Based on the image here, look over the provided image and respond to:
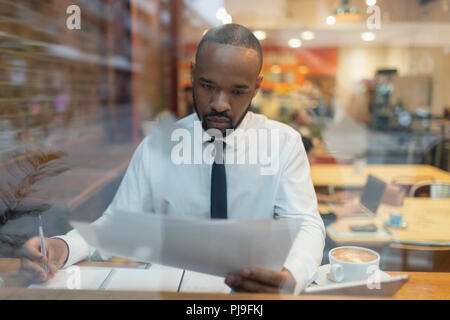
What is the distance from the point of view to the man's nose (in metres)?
1.02

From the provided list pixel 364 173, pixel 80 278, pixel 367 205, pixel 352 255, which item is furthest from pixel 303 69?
pixel 364 173

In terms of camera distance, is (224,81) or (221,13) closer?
(224,81)

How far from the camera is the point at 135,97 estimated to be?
4.43 meters

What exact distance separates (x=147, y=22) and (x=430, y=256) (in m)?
3.05

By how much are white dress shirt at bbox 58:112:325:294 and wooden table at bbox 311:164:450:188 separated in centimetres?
182

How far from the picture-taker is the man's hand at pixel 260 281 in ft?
2.67

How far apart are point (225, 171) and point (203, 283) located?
381 millimetres

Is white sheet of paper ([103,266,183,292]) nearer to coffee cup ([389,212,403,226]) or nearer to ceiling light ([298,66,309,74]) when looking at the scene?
ceiling light ([298,66,309,74])

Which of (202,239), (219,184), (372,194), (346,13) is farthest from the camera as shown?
(372,194)

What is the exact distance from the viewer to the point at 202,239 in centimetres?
76

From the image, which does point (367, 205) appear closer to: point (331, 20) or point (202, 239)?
point (331, 20)
